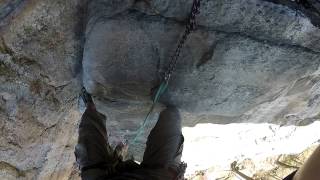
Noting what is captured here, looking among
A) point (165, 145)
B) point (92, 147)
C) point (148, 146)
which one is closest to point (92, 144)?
point (92, 147)

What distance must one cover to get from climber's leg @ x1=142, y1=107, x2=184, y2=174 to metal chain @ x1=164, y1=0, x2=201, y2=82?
1.14 ft

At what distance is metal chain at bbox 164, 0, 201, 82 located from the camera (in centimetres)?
225

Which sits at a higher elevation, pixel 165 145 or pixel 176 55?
pixel 176 55

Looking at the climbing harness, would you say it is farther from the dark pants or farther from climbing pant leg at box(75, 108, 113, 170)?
climbing pant leg at box(75, 108, 113, 170)

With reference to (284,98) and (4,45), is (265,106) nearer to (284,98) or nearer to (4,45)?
(284,98)

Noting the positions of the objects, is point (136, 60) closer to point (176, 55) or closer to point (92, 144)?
point (176, 55)

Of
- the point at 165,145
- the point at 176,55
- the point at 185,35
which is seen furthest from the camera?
the point at 165,145

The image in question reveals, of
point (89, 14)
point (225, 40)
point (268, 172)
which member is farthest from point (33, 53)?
point (268, 172)

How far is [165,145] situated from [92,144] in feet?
1.59

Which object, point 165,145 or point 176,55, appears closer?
point 176,55

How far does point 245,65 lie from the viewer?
2727 millimetres

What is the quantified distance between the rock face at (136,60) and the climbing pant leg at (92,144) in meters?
0.23

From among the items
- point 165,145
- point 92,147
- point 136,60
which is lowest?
point 92,147

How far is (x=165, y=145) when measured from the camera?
2.64m
